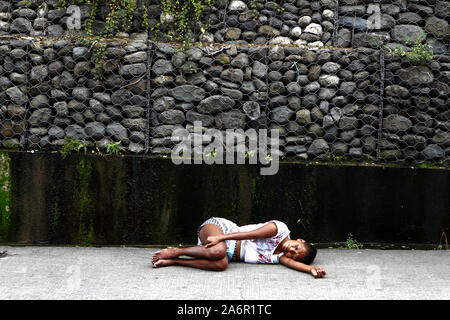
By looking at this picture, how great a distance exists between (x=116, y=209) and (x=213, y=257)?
4.88 ft

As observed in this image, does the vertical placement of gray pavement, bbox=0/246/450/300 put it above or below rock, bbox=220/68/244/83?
below

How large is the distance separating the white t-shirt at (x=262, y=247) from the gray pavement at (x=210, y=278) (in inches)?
3.4

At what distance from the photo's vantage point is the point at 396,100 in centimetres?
555

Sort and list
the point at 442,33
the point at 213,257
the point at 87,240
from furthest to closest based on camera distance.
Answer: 1. the point at 442,33
2. the point at 87,240
3. the point at 213,257

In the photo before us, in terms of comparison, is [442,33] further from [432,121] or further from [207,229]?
[207,229]

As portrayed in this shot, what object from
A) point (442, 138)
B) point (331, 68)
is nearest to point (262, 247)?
point (331, 68)

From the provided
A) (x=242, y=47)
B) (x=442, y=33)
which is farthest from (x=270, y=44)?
(x=442, y=33)

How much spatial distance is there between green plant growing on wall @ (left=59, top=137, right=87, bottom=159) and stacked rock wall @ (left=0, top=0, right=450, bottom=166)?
7cm

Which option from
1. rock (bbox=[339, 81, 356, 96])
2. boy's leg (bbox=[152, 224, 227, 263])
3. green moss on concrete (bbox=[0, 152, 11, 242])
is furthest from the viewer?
rock (bbox=[339, 81, 356, 96])

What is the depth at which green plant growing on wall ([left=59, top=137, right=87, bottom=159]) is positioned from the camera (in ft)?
17.6

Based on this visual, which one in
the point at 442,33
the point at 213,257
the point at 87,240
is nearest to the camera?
the point at 213,257

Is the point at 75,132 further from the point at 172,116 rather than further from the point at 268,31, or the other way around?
the point at 268,31

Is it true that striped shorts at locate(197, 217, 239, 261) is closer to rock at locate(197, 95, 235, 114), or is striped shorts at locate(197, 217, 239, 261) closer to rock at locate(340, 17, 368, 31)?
rock at locate(197, 95, 235, 114)

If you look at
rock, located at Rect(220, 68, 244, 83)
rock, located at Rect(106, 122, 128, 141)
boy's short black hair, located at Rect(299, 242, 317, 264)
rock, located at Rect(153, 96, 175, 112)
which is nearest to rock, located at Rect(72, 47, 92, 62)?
rock, located at Rect(106, 122, 128, 141)
